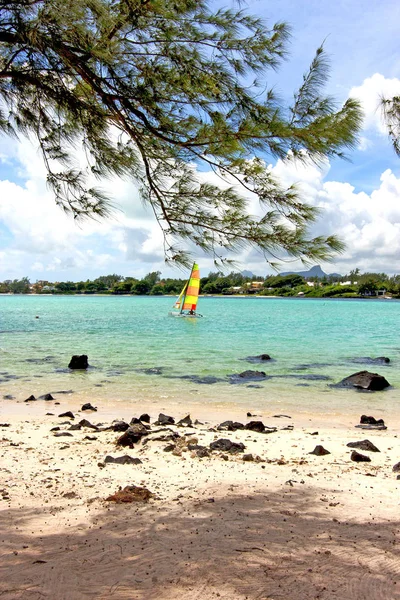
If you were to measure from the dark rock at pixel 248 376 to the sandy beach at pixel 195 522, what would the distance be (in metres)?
7.87

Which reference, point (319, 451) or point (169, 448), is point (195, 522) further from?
point (319, 451)

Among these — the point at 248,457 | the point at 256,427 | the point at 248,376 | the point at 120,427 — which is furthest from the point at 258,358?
the point at 248,457

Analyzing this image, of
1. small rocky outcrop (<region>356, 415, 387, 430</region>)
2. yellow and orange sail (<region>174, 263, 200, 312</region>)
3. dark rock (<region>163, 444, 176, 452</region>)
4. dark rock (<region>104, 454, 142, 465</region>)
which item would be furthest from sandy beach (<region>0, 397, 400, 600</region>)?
yellow and orange sail (<region>174, 263, 200, 312</region>)

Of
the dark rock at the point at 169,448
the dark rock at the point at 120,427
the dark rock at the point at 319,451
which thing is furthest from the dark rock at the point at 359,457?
the dark rock at the point at 120,427

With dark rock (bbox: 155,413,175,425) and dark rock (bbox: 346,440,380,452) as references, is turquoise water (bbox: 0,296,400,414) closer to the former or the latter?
dark rock (bbox: 155,413,175,425)

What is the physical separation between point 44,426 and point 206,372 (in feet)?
29.7

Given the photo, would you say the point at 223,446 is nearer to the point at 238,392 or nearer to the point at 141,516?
the point at 141,516

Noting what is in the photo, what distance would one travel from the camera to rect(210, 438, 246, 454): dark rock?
6.88 metres

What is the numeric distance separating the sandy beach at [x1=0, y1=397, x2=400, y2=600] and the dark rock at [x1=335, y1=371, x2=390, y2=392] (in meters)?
6.83

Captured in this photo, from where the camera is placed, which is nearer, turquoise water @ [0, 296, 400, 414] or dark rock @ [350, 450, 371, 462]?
dark rock @ [350, 450, 371, 462]

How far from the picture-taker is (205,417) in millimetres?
10312

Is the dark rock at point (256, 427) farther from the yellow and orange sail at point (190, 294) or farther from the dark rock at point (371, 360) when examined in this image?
the yellow and orange sail at point (190, 294)

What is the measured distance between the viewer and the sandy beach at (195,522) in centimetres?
328

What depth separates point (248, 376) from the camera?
16.0 meters
